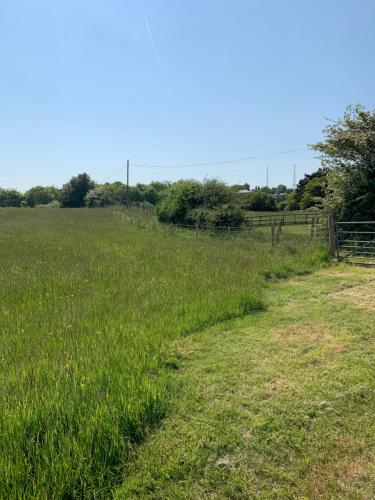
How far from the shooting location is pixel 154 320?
19.9 ft

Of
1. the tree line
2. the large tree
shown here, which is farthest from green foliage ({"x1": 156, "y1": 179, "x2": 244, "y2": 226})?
the large tree

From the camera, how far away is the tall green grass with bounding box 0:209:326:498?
2.77 meters

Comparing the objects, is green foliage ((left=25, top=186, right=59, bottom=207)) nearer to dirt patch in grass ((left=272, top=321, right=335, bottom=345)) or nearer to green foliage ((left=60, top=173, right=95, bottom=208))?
green foliage ((left=60, top=173, right=95, bottom=208))

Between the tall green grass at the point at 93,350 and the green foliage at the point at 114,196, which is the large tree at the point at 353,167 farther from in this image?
the green foliage at the point at 114,196

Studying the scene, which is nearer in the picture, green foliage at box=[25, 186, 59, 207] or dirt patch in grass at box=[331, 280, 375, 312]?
dirt patch in grass at box=[331, 280, 375, 312]

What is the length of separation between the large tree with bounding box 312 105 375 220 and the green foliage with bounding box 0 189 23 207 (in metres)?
118

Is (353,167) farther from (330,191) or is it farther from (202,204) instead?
(202,204)

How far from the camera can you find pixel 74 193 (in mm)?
101562

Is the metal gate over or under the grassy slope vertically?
over

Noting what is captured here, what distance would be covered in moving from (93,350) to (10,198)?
4977 inches

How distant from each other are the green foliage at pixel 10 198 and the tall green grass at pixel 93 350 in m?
116

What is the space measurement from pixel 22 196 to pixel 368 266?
419ft

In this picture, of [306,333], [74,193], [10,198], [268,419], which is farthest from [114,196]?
[268,419]

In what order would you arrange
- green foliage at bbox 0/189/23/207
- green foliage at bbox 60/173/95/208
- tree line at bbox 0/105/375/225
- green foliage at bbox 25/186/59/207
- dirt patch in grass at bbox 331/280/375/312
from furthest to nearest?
green foliage at bbox 25/186/59/207, green foliage at bbox 0/189/23/207, green foliage at bbox 60/173/95/208, tree line at bbox 0/105/375/225, dirt patch in grass at bbox 331/280/375/312
